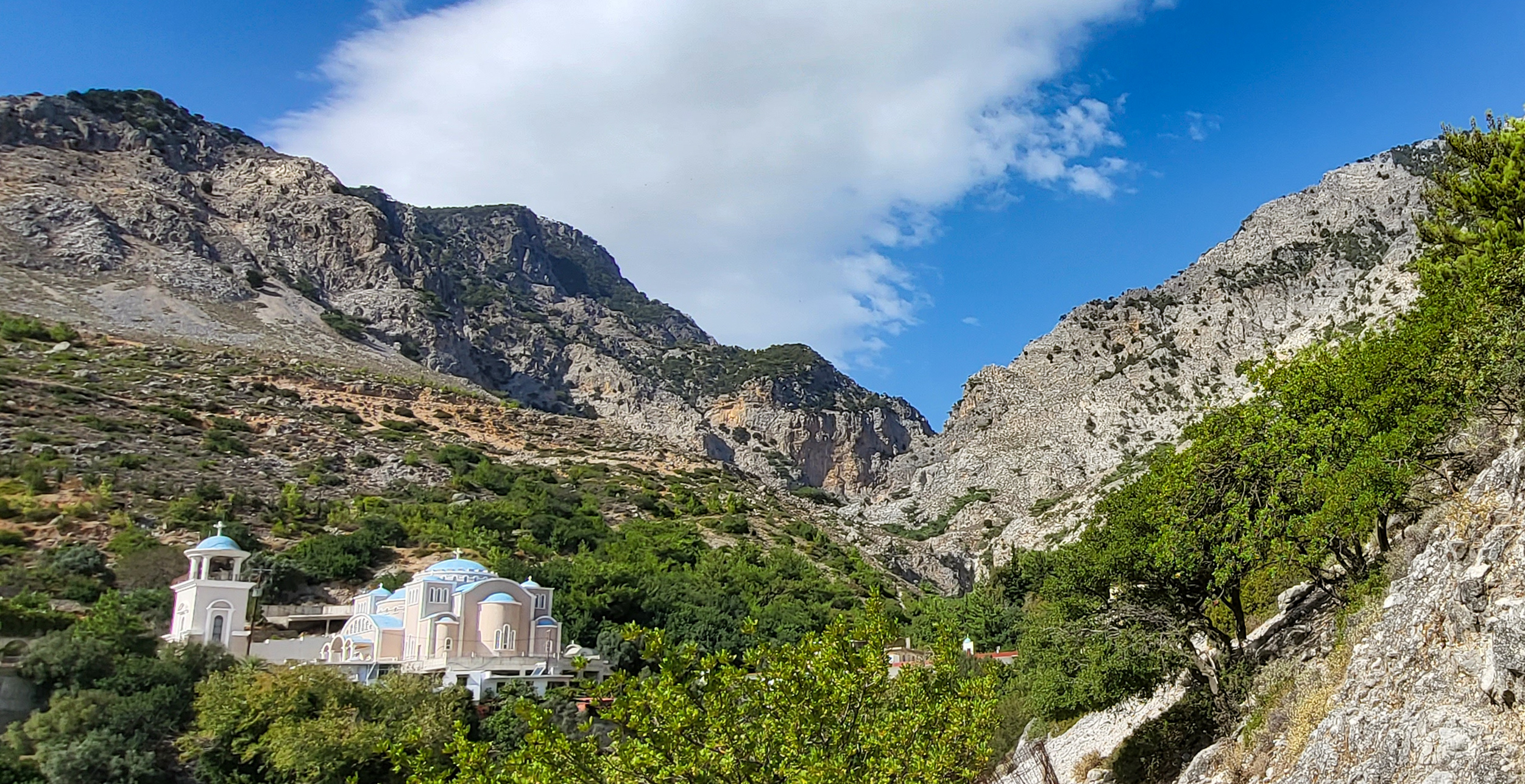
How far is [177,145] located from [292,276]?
2346 cm

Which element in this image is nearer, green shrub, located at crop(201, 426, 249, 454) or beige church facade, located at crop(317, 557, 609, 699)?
beige church facade, located at crop(317, 557, 609, 699)

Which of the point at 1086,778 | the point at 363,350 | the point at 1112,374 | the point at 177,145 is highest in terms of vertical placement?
the point at 177,145

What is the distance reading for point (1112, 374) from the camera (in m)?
76.6

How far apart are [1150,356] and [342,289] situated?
77995 mm

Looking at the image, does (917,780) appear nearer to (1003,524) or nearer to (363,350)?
(1003,524)

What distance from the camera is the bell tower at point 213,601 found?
35.1 m

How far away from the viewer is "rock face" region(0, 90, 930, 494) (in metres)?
81.6

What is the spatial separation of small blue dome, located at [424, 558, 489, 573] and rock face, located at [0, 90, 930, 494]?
4555 cm

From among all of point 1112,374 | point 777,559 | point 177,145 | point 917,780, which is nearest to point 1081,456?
point 1112,374

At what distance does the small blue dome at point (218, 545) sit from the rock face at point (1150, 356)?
42020mm

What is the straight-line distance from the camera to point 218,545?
37219 mm

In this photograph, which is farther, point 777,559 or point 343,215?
point 343,215

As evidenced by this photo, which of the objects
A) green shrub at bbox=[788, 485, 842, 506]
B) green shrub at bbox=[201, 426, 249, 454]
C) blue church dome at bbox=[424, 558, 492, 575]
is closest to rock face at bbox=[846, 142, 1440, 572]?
green shrub at bbox=[788, 485, 842, 506]

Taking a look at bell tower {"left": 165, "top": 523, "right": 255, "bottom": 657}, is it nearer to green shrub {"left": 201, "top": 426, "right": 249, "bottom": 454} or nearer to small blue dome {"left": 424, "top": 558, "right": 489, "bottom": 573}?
small blue dome {"left": 424, "top": 558, "right": 489, "bottom": 573}
